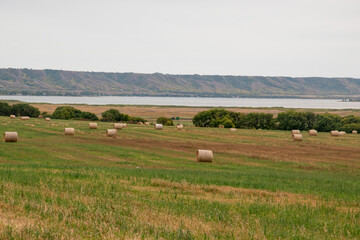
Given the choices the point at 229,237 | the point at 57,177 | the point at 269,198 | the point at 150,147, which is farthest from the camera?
the point at 150,147

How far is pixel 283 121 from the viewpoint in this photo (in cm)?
9200

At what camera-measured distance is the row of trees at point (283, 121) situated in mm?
91125

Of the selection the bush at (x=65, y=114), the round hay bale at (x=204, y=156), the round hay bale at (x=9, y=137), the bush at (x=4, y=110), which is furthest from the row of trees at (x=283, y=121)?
the round hay bale at (x=204, y=156)

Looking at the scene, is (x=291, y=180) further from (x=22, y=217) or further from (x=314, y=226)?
(x=22, y=217)

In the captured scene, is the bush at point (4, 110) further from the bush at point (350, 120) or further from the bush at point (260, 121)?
the bush at point (350, 120)

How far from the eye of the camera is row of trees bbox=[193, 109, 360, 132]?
91125mm

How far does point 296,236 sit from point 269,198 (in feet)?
22.5

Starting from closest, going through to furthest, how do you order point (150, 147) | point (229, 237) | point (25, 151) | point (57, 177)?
point (229, 237) < point (57, 177) < point (25, 151) < point (150, 147)

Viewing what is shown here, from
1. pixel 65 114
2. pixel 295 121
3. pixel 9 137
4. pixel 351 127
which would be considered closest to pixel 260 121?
pixel 295 121

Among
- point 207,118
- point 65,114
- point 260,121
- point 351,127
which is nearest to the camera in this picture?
point 351,127

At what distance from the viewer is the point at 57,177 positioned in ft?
62.6

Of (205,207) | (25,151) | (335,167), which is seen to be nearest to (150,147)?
(25,151)

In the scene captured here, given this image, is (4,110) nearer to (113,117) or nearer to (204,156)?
(113,117)

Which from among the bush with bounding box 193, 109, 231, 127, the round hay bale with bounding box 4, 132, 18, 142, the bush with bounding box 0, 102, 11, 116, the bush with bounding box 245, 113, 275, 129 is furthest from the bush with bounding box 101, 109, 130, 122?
the round hay bale with bounding box 4, 132, 18, 142
